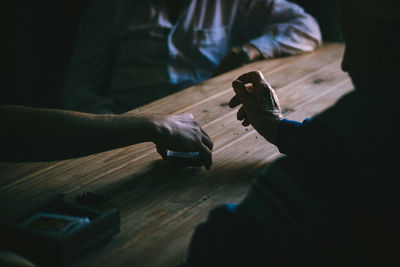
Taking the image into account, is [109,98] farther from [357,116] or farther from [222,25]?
[357,116]

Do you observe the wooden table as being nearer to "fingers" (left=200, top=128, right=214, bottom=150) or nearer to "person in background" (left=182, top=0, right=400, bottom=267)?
"fingers" (left=200, top=128, right=214, bottom=150)

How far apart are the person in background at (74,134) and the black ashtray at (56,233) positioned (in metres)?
0.18

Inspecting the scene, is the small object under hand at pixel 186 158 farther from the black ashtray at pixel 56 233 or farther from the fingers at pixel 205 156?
the black ashtray at pixel 56 233

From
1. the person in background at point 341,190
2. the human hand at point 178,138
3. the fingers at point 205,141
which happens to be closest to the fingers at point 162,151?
the human hand at point 178,138

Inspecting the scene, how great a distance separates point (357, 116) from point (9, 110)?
2.34ft

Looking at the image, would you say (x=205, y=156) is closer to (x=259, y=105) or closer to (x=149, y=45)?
(x=259, y=105)

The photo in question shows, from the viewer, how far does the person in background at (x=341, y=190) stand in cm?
54

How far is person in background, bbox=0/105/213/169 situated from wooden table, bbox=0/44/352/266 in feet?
0.28

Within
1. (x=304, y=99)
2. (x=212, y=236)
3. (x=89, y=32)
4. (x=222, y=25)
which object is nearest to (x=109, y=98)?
(x=89, y=32)

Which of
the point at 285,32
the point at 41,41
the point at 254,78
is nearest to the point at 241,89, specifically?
the point at 254,78

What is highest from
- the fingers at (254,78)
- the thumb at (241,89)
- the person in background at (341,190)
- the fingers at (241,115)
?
the person in background at (341,190)

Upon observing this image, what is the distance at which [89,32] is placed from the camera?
2.58m

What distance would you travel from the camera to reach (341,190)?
545 millimetres

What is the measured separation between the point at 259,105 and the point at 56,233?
726mm
